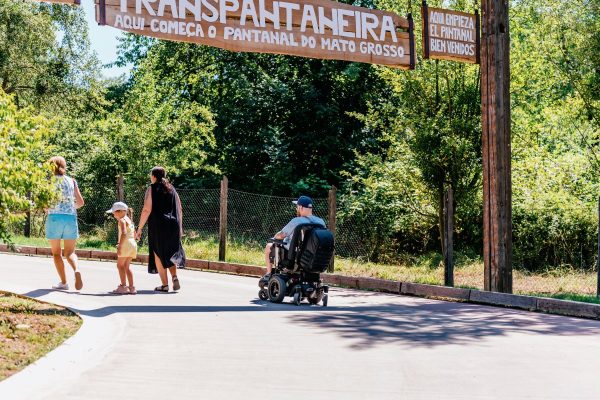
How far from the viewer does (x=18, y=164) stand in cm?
924

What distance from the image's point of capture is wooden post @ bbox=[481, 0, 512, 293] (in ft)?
49.8

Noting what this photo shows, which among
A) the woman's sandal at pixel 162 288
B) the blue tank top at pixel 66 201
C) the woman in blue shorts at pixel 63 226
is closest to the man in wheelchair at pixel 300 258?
the woman's sandal at pixel 162 288

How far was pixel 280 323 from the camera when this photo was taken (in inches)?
422

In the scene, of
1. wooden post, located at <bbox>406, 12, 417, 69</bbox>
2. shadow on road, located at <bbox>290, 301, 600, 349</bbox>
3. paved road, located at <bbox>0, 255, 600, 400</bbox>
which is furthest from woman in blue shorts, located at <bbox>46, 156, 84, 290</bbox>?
wooden post, located at <bbox>406, 12, 417, 69</bbox>

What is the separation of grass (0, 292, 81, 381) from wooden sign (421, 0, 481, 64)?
8120mm

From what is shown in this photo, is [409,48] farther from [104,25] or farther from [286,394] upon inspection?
[286,394]

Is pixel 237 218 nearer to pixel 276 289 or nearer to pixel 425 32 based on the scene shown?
pixel 425 32

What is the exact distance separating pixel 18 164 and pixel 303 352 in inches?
134

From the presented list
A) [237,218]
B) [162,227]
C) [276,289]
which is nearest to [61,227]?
[162,227]

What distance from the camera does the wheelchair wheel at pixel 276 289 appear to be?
1274 cm

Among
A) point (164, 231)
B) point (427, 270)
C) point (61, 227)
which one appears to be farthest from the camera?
point (427, 270)

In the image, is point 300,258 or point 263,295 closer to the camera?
point 300,258

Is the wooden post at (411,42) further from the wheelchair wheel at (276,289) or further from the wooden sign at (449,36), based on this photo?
the wheelchair wheel at (276,289)

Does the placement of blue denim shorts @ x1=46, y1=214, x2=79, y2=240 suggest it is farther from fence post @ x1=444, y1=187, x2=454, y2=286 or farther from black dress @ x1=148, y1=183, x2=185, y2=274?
fence post @ x1=444, y1=187, x2=454, y2=286
